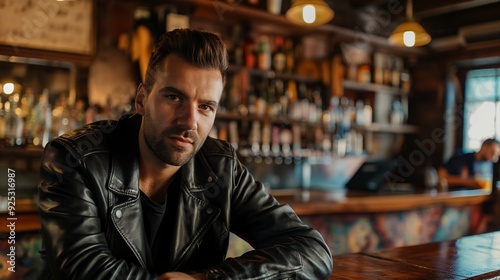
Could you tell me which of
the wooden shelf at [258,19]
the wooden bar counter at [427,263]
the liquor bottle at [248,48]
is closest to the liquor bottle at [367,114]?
the wooden shelf at [258,19]

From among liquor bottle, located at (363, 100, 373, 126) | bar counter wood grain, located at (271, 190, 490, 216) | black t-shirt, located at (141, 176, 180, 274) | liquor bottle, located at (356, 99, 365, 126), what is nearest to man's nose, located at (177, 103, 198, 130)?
black t-shirt, located at (141, 176, 180, 274)

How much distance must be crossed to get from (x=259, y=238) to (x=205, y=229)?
183 millimetres

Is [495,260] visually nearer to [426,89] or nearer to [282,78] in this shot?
[282,78]

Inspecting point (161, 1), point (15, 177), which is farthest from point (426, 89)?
point (15, 177)

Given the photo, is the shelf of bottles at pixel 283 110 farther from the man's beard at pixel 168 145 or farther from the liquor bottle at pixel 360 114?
the man's beard at pixel 168 145

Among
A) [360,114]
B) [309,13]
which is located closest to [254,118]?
[309,13]

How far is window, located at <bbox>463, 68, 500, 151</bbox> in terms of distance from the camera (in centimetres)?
560

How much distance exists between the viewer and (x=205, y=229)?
4.76ft

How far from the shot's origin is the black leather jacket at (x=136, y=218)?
3.77ft

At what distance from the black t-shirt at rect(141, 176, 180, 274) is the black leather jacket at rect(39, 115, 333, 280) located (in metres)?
0.03

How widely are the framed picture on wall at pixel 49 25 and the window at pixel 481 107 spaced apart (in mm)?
4679

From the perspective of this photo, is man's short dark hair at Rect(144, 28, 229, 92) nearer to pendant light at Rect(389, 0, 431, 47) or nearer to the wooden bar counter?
the wooden bar counter

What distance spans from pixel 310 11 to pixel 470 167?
303 centimetres

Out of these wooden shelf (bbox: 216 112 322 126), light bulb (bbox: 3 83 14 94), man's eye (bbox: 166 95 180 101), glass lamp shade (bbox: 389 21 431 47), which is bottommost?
man's eye (bbox: 166 95 180 101)
